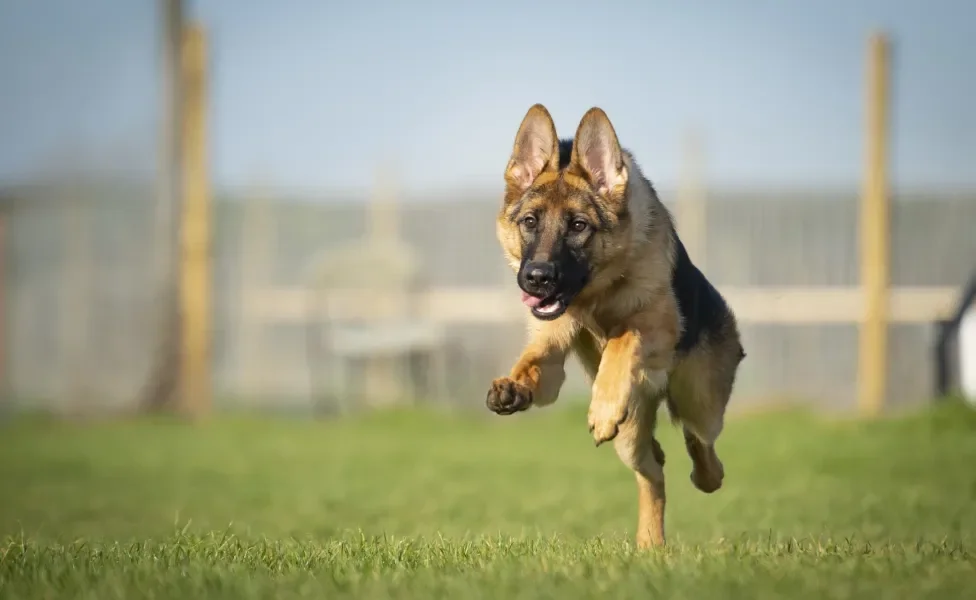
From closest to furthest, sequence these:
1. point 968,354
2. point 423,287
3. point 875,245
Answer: point 968,354 → point 875,245 → point 423,287

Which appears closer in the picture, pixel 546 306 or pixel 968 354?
pixel 546 306

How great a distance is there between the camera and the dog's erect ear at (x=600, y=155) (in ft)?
17.9

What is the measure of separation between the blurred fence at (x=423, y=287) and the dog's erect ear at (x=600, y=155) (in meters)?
9.84

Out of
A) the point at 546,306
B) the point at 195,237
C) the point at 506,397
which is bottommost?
the point at 506,397

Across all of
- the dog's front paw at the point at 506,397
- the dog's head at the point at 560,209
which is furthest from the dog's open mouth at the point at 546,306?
the dog's front paw at the point at 506,397

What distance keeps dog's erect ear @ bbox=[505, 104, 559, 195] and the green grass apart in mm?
1542

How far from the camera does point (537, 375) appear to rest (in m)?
5.24

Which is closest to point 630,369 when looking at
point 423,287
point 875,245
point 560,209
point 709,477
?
point 560,209

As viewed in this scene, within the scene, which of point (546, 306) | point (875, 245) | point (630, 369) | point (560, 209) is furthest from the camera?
point (875, 245)

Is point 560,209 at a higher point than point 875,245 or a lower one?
lower

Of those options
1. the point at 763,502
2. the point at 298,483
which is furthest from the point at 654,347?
the point at 298,483

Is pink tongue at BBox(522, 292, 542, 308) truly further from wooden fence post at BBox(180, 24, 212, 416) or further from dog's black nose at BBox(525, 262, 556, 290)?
wooden fence post at BBox(180, 24, 212, 416)

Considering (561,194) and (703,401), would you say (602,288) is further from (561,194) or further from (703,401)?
(703,401)

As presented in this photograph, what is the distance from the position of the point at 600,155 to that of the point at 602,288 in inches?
22.4
